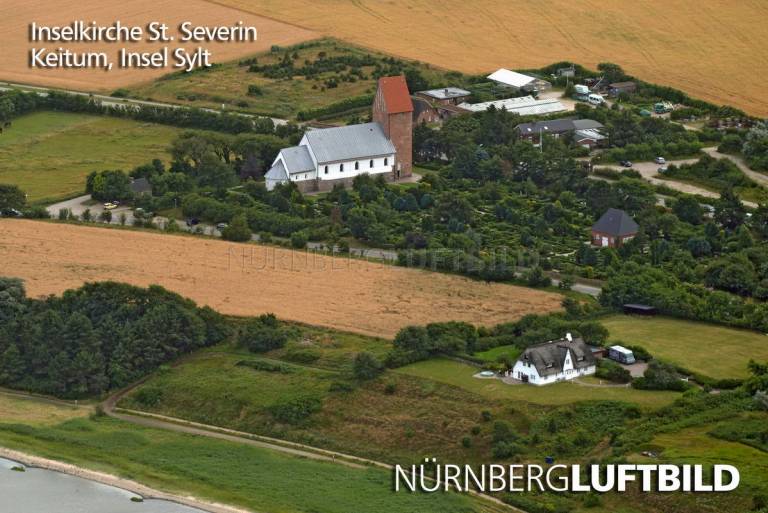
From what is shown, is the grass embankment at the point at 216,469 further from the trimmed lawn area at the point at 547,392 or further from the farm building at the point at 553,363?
the farm building at the point at 553,363

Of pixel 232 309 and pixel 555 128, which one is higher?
pixel 555 128

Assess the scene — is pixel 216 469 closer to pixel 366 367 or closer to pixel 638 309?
pixel 366 367

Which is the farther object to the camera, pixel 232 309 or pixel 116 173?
pixel 116 173

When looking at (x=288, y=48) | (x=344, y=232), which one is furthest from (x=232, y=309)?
(x=288, y=48)

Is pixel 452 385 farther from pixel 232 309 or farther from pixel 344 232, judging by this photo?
pixel 344 232

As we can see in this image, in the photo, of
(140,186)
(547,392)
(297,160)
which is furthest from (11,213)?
(547,392)

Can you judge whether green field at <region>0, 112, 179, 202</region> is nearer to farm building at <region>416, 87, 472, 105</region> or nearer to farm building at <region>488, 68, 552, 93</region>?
farm building at <region>416, 87, 472, 105</region>

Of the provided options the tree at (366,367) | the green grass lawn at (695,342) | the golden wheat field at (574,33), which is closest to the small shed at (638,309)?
the green grass lawn at (695,342)
